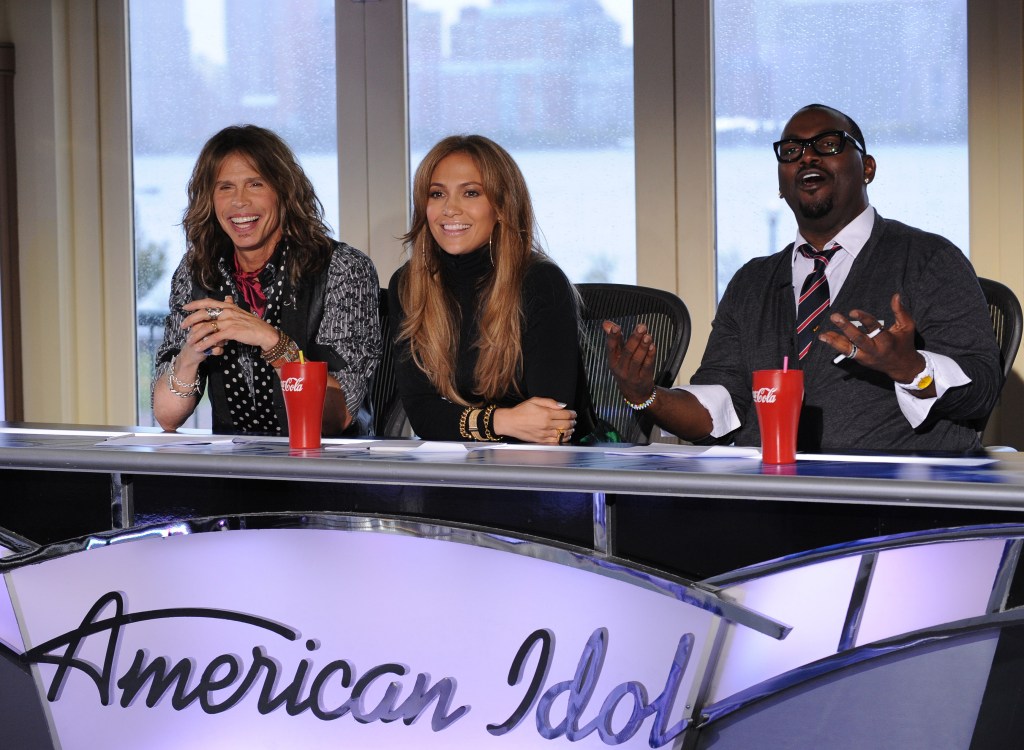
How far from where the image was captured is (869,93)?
10.6ft

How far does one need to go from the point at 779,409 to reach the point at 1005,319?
3.49ft

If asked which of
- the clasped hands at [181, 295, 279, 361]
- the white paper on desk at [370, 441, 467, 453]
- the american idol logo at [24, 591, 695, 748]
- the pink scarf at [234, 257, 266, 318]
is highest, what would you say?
the pink scarf at [234, 257, 266, 318]

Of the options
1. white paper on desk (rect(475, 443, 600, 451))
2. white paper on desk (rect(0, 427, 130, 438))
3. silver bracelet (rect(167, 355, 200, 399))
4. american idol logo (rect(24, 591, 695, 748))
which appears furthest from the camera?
silver bracelet (rect(167, 355, 200, 399))

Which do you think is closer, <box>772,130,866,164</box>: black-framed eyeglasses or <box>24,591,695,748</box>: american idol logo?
<box>24,591,695,748</box>: american idol logo

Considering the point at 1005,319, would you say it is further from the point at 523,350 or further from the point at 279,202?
the point at 279,202

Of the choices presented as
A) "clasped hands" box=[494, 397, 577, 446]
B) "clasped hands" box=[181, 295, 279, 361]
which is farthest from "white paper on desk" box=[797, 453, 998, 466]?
"clasped hands" box=[181, 295, 279, 361]

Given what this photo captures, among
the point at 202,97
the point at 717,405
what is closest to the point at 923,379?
the point at 717,405

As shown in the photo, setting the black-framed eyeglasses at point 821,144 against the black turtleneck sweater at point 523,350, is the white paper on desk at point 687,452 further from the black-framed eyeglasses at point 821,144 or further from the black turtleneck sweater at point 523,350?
the black-framed eyeglasses at point 821,144

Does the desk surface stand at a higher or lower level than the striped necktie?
lower

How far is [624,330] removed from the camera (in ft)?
8.55

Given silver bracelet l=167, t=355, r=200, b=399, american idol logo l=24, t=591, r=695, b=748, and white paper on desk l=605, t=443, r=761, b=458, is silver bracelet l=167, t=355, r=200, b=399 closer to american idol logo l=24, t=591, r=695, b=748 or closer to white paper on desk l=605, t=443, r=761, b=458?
american idol logo l=24, t=591, r=695, b=748

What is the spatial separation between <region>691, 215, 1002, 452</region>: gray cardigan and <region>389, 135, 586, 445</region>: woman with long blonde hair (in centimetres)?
42

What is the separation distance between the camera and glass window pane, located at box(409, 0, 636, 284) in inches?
136

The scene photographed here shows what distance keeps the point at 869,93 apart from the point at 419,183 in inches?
62.1
